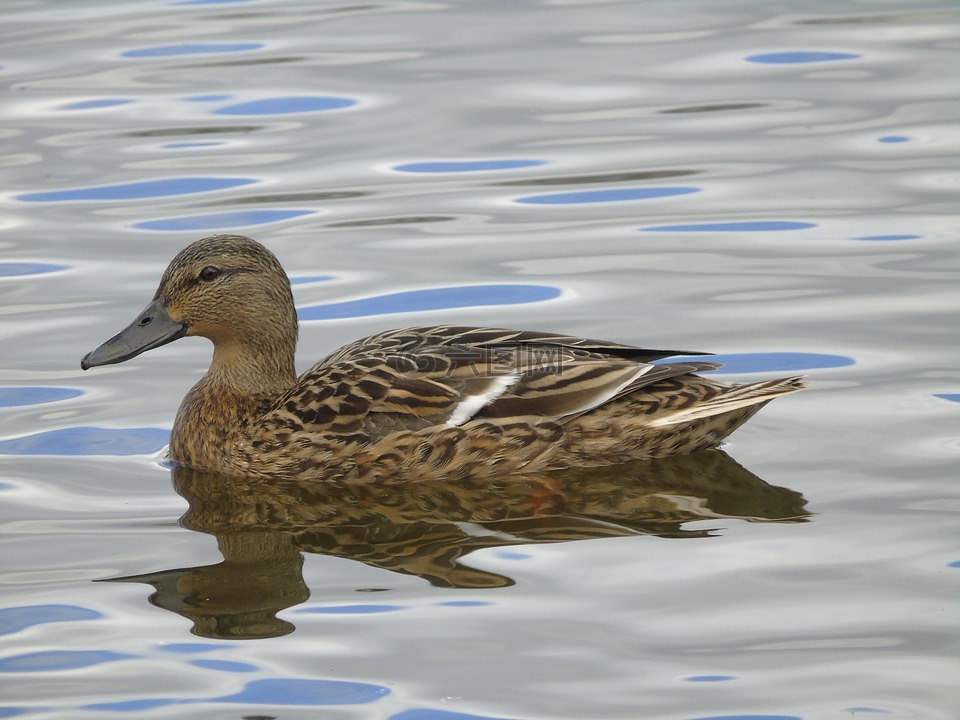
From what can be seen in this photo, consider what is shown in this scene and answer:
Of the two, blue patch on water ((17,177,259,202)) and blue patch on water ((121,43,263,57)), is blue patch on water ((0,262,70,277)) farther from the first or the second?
blue patch on water ((121,43,263,57))

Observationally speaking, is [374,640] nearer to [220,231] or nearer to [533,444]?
[533,444]

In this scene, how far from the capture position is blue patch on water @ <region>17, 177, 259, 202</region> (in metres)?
13.0

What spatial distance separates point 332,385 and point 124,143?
6.33 metres

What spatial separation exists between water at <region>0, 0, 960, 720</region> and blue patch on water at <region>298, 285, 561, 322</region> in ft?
0.09

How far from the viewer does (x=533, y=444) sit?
329 inches

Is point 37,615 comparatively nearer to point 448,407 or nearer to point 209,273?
point 448,407

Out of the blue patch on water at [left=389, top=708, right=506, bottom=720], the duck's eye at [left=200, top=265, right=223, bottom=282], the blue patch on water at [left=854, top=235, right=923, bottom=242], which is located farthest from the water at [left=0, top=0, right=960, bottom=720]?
the duck's eye at [left=200, top=265, right=223, bottom=282]

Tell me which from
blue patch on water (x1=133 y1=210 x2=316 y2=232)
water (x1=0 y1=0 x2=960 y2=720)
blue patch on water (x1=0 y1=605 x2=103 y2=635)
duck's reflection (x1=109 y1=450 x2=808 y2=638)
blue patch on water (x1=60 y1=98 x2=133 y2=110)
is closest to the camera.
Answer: water (x1=0 y1=0 x2=960 y2=720)

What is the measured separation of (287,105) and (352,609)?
29.3 ft

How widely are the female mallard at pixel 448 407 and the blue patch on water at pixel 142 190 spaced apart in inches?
173

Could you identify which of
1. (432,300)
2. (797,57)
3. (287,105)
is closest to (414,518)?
(432,300)

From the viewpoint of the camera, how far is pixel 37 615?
686cm

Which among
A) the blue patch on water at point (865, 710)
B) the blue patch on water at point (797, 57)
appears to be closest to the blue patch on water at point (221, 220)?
the blue patch on water at point (797, 57)

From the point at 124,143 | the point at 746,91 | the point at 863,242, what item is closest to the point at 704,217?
the point at 863,242
